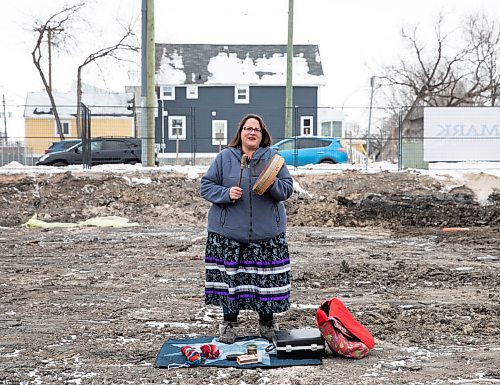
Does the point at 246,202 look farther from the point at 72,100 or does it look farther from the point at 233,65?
the point at 72,100

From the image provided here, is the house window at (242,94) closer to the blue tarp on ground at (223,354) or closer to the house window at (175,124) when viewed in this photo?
the house window at (175,124)

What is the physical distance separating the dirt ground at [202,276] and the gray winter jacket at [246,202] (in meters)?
1.06

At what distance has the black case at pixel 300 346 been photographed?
17.3ft

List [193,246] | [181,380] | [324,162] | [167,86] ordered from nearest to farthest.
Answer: [181,380], [193,246], [324,162], [167,86]

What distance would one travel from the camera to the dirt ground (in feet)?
17.1

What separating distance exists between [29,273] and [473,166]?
1431cm

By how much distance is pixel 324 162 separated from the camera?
25562 mm

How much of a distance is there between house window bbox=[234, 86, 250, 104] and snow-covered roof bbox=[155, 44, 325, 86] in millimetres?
424

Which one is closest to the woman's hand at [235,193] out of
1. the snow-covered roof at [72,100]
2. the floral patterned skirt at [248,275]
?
the floral patterned skirt at [248,275]

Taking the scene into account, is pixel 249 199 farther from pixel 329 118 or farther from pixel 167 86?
pixel 329 118

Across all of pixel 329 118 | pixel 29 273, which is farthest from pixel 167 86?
pixel 29 273

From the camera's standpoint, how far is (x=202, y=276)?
9453 mm

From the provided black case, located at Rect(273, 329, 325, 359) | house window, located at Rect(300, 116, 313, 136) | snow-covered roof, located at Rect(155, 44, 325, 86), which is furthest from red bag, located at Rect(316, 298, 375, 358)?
snow-covered roof, located at Rect(155, 44, 325, 86)

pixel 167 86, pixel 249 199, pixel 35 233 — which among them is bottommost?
pixel 35 233
